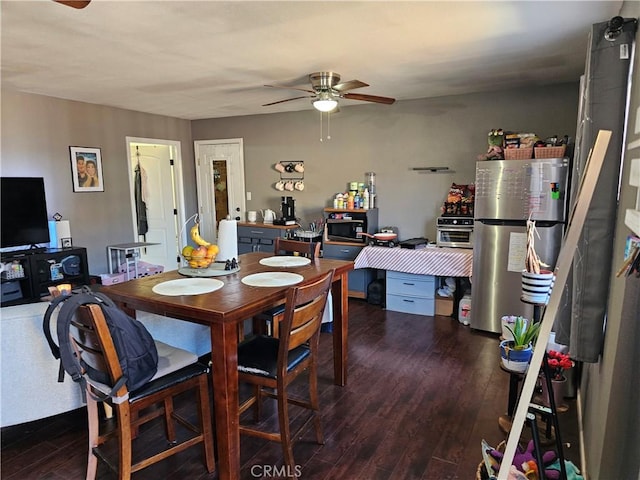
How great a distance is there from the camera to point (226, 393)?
1780 mm

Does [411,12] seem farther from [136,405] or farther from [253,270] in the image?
[136,405]

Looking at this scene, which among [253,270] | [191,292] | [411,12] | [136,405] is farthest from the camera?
[253,270]

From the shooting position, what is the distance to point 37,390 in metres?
2.15

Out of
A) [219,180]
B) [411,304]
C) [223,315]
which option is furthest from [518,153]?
[219,180]

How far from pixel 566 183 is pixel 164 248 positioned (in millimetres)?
5386

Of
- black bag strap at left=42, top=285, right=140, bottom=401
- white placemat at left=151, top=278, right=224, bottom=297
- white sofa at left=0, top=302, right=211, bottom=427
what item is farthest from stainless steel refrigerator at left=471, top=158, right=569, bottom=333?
white sofa at left=0, top=302, right=211, bottom=427

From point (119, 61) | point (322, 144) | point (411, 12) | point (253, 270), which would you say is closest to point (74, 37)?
point (119, 61)

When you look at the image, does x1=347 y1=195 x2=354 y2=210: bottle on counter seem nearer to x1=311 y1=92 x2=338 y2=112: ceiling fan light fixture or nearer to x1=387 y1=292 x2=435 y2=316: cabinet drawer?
x1=387 y1=292 x2=435 y2=316: cabinet drawer

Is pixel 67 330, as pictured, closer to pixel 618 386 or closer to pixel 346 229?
pixel 618 386

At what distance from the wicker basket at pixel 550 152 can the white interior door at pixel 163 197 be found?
4834 mm

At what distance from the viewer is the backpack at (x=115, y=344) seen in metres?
1.54

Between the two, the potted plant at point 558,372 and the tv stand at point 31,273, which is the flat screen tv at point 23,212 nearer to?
the tv stand at point 31,273

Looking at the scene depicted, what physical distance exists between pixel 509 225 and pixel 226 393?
117 inches

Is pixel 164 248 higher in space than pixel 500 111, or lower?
lower
